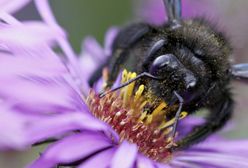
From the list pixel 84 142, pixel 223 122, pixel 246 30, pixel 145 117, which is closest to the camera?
pixel 84 142

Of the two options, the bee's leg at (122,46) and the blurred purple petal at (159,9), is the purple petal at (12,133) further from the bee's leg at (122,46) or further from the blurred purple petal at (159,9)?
the blurred purple petal at (159,9)

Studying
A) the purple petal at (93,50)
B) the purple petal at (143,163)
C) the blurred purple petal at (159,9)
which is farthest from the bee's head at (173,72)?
the blurred purple petal at (159,9)

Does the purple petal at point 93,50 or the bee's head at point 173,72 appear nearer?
the bee's head at point 173,72

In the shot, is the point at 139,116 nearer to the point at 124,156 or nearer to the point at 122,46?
the point at 122,46

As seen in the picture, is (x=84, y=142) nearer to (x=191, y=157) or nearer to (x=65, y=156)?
(x=65, y=156)

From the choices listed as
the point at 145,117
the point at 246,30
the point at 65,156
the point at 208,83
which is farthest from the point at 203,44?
the point at 246,30

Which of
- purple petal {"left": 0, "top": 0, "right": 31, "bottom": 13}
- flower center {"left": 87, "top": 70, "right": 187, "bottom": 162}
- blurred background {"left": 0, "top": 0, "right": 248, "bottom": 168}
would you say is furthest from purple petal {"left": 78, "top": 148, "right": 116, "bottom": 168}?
blurred background {"left": 0, "top": 0, "right": 248, "bottom": 168}
